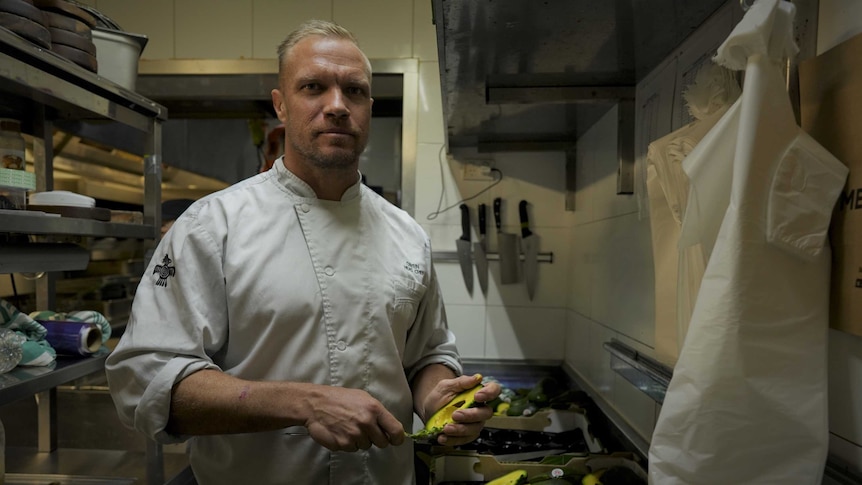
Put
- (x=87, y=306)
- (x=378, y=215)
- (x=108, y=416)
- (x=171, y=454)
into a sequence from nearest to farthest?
(x=378, y=215), (x=171, y=454), (x=108, y=416), (x=87, y=306)

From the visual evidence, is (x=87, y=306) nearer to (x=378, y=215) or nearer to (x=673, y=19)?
(x=378, y=215)

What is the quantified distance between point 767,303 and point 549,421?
1.07m

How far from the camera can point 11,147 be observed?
3.34 ft

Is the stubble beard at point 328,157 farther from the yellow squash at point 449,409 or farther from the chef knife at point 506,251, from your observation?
the chef knife at point 506,251

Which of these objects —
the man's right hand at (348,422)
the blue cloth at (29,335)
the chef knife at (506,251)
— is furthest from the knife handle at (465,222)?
the blue cloth at (29,335)

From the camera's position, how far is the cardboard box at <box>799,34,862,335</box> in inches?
20.1

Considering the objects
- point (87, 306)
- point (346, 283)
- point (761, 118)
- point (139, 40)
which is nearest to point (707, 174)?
point (761, 118)

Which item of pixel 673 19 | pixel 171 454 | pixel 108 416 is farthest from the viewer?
pixel 108 416

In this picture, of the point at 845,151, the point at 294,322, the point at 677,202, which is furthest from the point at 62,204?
the point at 845,151

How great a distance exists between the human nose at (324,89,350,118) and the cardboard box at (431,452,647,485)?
853 millimetres

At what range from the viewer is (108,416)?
4.99 ft

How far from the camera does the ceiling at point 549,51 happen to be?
30.5 inches

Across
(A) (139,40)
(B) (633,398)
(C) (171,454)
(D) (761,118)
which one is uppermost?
(A) (139,40)

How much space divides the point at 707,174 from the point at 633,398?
90 centimetres
